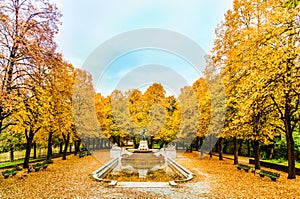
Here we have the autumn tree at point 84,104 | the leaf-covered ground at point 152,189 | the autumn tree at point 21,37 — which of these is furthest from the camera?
the autumn tree at point 84,104

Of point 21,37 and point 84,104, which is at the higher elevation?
point 21,37

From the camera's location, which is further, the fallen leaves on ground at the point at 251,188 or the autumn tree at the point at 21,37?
the autumn tree at the point at 21,37

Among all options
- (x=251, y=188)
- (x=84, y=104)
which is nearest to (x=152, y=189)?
(x=251, y=188)

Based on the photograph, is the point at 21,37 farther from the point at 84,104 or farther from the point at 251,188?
the point at 84,104

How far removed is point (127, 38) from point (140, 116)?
13.4 meters

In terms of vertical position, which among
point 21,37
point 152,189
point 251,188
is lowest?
point 152,189

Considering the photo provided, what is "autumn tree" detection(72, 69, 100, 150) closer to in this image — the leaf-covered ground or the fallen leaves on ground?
the leaf-covered ground

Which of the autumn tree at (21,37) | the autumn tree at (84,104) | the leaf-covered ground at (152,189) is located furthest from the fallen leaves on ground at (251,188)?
the autumn tree at (84,104)

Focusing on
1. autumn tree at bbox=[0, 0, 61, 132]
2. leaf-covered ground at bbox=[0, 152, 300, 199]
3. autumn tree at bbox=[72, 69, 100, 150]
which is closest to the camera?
leaf-covered ground at bbox=[0, 152, 300, 199]

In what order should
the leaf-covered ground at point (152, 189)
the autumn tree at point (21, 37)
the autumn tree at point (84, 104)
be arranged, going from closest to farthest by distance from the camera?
the leaf-covered ground at point (152, 189), the autumn tree at point (21, 37), the autumn tree at point (84, 104)

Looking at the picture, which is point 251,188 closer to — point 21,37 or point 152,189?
point 152,189

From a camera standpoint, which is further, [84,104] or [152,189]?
[84,104]

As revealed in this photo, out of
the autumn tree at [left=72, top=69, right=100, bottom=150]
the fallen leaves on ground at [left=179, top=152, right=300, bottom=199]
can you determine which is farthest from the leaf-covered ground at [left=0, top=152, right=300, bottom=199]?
the autumn tree at [left=72, top=69, right=100, bottom=150]

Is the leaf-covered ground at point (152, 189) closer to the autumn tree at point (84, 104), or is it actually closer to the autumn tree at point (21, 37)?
the autumn tree at point (21, 37)
